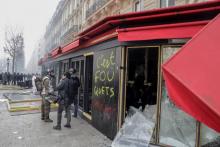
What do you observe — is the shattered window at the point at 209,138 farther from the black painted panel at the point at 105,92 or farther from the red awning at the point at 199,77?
the red awning at the point at 199,77

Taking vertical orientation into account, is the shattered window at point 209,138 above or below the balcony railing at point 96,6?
below

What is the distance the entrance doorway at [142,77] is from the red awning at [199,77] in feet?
13.3

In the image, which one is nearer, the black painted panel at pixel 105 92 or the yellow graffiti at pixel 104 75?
the black painted panel at pixel 105 92

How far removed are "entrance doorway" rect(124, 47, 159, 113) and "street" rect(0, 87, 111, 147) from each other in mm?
1462

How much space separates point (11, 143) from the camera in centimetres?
627

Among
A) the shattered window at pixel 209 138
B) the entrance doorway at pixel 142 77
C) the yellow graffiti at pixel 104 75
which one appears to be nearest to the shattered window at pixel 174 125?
the shattered window at pixel 209 138

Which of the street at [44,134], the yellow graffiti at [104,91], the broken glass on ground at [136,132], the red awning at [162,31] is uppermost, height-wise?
the red awning at [162,31]

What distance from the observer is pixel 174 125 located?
5633 mm

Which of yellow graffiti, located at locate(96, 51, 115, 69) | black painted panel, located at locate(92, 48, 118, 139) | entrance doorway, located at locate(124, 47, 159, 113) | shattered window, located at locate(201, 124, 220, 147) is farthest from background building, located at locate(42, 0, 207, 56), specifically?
shattered window, located at locate(201, 124, 220, 147)

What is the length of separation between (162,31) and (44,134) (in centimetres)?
442

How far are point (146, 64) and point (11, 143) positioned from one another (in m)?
4.54

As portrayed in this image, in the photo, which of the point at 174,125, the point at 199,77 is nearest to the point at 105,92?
the point at 174,125

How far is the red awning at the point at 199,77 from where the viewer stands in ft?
8.18

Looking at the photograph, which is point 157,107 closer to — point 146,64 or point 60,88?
Answer: point 146,64
